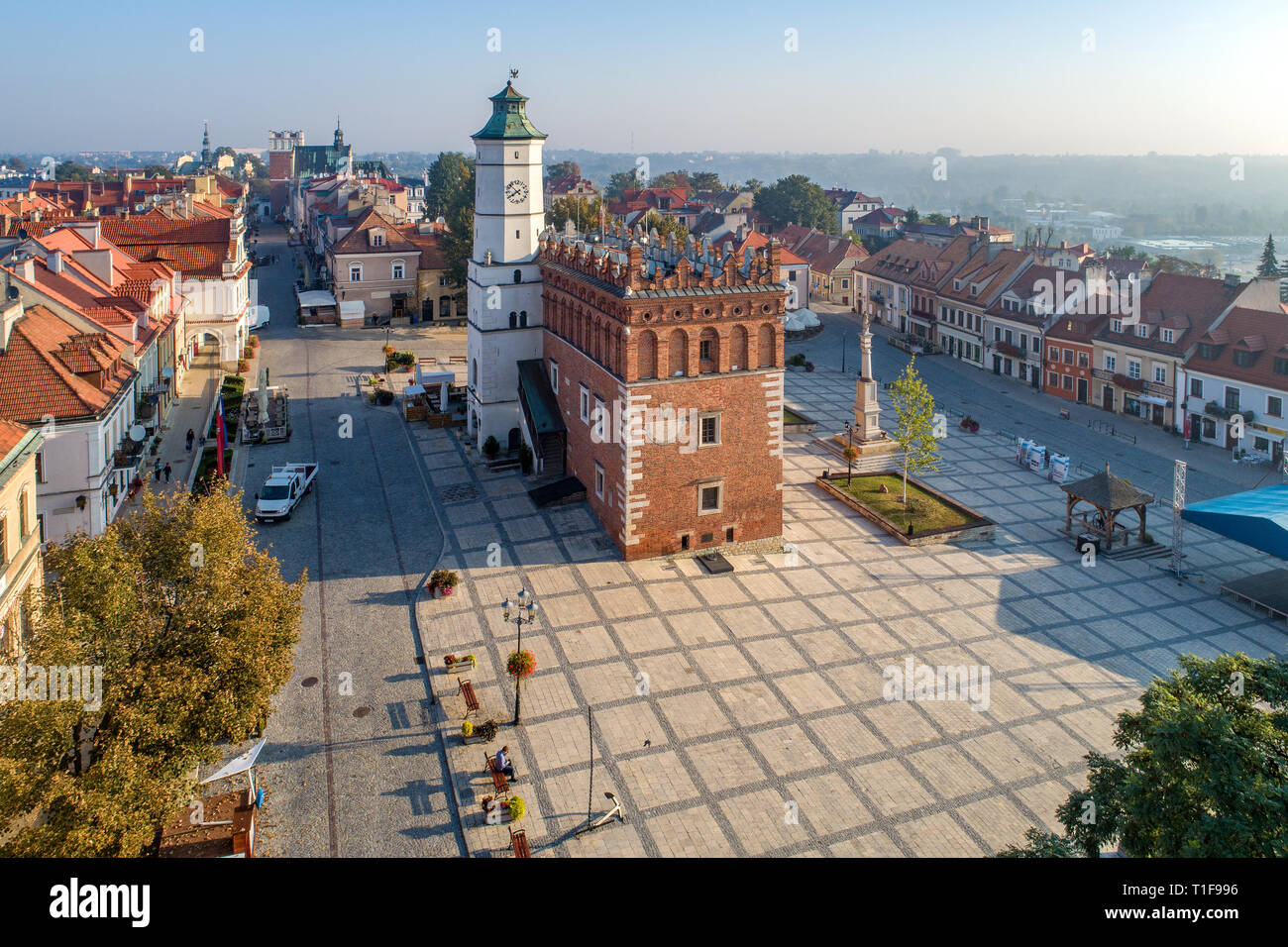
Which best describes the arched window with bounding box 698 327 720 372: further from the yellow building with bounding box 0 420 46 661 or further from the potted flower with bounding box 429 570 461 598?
the yellow building with bounding box 0 420 46 661

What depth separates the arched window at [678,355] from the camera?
38719 mm

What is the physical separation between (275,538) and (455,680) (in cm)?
1460

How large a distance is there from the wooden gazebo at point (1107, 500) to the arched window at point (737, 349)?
16.6 metres

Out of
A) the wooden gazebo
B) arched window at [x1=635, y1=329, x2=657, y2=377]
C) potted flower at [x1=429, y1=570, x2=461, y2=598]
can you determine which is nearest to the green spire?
arched window at [x1=635, y1=329, x2=657, y2=377]

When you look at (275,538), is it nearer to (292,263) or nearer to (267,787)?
(267,787)

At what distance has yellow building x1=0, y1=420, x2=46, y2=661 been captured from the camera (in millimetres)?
25766

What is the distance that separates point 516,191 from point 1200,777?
43651 mm

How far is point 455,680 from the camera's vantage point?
99.3 feet

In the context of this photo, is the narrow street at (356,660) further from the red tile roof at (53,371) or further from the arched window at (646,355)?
the arched window at (646,355)

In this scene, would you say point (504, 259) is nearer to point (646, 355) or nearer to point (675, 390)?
point (646, 355)

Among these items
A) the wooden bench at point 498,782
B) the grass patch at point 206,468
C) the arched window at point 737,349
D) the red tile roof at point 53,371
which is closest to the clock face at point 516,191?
the arched window at point 737,349

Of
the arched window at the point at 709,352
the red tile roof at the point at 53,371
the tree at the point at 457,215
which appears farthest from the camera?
the tree at the point at 457,215

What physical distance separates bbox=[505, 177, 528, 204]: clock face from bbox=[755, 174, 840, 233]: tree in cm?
9760

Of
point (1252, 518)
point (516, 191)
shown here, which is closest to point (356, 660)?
point (516, 191)
